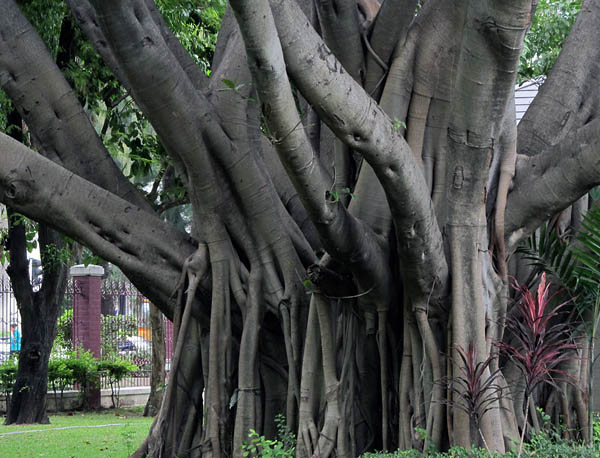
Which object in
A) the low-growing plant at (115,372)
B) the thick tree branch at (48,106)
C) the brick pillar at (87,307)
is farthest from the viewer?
the brick pillar at (87,307)

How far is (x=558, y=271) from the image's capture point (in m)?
6.91

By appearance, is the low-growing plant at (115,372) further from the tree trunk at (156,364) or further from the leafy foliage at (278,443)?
the leafy foliage at (278,443)

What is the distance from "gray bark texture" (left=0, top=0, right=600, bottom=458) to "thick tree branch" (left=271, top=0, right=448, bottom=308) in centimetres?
2

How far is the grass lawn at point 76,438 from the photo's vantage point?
9664mm

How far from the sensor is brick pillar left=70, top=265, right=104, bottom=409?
1797 cm

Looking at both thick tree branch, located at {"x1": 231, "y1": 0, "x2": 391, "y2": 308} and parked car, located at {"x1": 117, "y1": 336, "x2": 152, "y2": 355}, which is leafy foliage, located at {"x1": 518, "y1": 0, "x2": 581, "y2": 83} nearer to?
thick tree branch, located at {"x1": 231, "y1": 0, "x2": 391, "y2": 308}

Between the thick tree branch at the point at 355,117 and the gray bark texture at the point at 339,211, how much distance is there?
2 centimetres

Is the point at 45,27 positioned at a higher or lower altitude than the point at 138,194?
higher

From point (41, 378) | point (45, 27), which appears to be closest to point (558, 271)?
point (45, 27)

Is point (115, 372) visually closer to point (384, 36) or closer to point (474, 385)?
point (384, 36)

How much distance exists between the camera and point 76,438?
11406mm

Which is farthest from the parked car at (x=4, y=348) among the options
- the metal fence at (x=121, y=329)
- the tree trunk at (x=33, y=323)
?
the tree trunk at (x=33, y=323)

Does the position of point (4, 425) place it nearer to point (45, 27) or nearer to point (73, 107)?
point (45, 27)

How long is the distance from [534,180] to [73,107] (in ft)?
12.6
